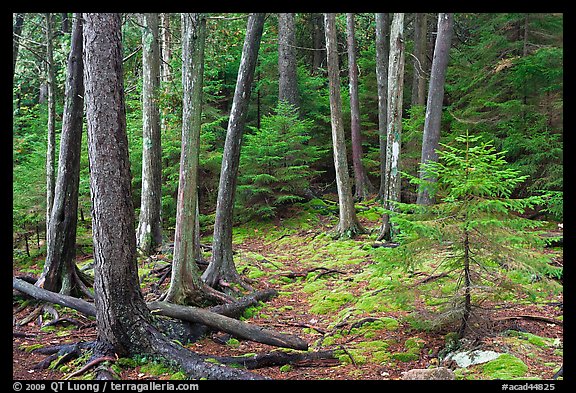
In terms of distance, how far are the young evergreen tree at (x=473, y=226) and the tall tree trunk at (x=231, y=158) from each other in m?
4.41

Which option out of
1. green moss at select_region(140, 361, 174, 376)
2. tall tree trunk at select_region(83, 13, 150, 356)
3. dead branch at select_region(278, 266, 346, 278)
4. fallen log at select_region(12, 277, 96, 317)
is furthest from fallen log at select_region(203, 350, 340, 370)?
dead branch at select_region(278, 266, 346, 278)

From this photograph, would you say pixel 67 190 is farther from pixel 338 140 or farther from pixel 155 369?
pixel 338 140

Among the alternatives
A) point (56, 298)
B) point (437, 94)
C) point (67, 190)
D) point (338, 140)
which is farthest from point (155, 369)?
point (338, 140)

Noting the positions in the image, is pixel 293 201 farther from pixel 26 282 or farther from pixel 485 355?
pixel 485 355

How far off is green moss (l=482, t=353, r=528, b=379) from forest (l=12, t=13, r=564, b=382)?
1.4 inches

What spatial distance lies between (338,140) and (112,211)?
9.04m

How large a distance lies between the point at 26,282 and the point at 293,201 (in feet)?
31.5

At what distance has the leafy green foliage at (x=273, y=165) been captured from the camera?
15023 mm

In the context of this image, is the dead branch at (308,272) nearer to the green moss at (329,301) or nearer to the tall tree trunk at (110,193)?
the green moss at (329,301)

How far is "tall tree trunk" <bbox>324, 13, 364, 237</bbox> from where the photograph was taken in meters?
13.3

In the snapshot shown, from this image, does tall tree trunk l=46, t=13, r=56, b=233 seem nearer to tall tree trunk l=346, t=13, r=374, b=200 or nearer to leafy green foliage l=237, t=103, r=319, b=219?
leafy green foliage l=237, t=103, r=319, b=219

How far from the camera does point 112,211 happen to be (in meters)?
5.58

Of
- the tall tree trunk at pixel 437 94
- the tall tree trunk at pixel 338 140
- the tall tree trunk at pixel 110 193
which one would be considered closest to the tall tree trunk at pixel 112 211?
the tall tree trunk at pixel 110 193
